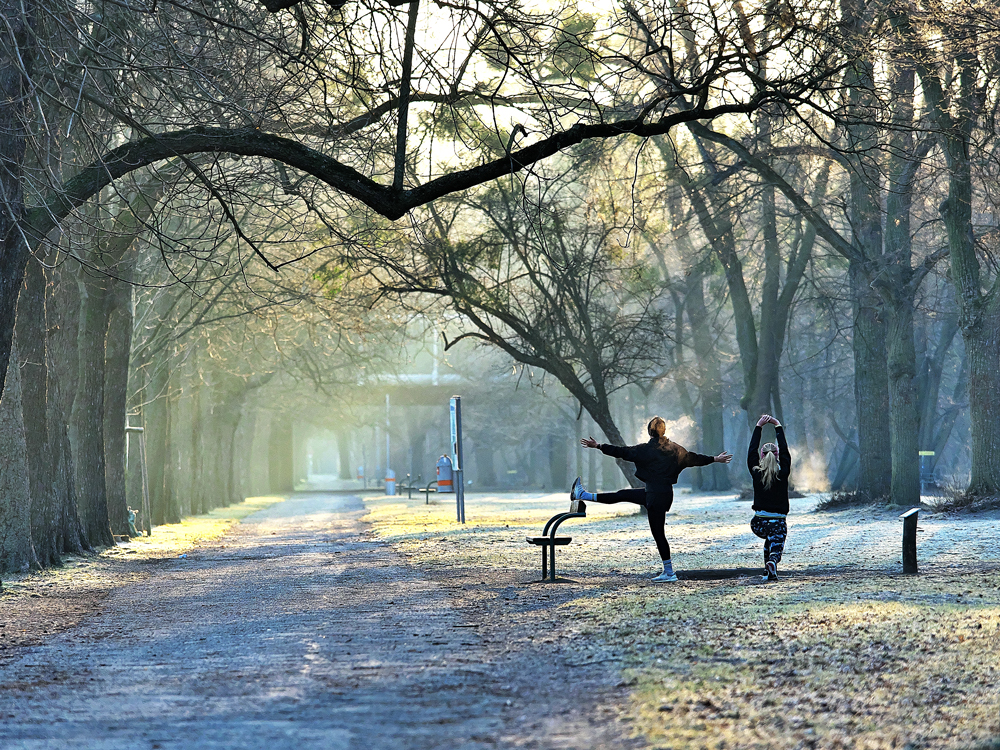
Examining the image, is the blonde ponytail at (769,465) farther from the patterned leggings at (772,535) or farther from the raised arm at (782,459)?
the patterned leggings at (772,535)

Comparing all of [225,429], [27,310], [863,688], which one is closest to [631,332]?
[27,310]

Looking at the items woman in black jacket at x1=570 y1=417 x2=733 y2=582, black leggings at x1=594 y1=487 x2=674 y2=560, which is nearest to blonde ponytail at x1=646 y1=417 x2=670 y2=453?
woman in black jacket at x1=570 y1=417 x2=733 y2=582

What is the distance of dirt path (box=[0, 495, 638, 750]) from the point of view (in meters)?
5.81

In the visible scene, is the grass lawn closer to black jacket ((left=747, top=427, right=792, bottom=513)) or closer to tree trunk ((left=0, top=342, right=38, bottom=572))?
black jacket ((left=747, top=427, right=792, bottom=513))

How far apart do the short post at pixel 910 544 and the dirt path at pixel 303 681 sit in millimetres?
5012

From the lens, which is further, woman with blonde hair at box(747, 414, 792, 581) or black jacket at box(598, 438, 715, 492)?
black jacket at box(598, 438, 715, 492)

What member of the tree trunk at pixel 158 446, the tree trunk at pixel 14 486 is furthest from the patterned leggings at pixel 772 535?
the tree trunk at pixel 158 446

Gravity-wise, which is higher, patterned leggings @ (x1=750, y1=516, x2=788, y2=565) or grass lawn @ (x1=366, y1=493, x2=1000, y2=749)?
patterned leggings @ (x1=750, y1=516, x2=788, y2=565)

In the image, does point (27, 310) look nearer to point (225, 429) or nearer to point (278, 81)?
point (278, 81)

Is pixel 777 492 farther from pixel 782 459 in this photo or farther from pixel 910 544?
pixel 910 544

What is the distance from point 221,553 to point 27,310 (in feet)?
24.3

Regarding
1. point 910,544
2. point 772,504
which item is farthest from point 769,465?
point 910,544

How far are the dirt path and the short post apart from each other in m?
5.01

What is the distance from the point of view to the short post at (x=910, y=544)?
12.8m
